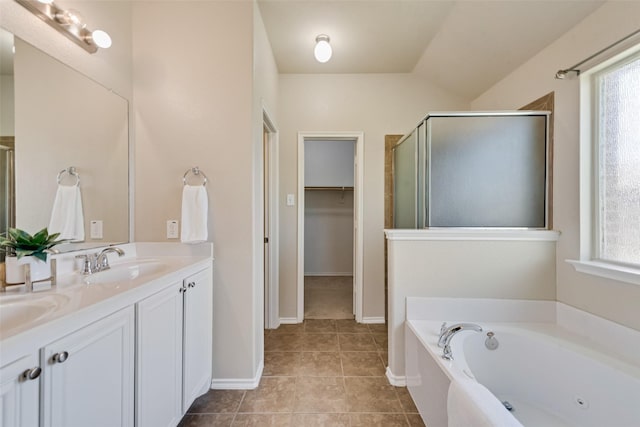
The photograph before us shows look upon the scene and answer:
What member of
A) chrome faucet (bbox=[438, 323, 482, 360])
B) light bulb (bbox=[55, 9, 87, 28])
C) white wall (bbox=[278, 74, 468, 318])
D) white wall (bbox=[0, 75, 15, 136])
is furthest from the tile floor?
light bulb (bbox=[55, 9, 87, 28])

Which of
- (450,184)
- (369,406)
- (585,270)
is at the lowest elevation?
(369,406)

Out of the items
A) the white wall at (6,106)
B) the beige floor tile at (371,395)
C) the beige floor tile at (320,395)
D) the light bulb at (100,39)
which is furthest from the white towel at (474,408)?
the light bulb at (100,39)

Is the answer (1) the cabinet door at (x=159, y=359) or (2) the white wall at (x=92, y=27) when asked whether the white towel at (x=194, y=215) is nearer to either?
(1) the cabinet door at (x=159, y=359)

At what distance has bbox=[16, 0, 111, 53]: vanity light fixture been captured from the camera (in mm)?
1179

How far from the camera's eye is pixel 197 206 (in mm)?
1650

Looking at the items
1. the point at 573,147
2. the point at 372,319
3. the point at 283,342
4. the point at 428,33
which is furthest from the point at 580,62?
the point at 283,342

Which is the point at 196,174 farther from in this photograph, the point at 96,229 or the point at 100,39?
the point at 100,39

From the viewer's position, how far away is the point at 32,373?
68 cm

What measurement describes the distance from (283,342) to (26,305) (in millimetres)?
1833

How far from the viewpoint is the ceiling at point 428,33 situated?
1.69 meters

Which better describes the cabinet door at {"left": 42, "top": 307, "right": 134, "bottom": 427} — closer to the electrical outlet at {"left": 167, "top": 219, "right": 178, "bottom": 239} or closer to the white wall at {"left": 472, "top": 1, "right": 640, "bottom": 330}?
the electrical outlet at {"left": 167, "top": 219, "right": 178, "bottom": 239}

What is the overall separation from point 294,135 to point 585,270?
2469 mm

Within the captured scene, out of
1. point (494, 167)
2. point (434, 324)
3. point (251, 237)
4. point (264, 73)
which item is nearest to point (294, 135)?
point (264, 73)

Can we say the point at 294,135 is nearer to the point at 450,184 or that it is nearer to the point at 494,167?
the point at 450,184
